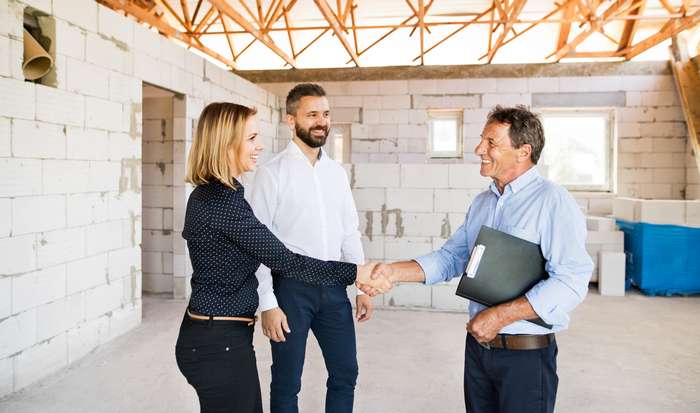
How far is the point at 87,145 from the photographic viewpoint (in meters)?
3.66

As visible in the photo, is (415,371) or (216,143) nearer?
(216,143)

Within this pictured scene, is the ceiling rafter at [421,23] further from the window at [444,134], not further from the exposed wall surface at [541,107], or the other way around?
the window at [444,134]

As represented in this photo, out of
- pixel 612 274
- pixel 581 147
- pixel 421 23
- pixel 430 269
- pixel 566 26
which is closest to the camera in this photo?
pixel 430 269

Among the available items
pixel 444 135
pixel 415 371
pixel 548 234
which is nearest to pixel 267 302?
pixel 548 234

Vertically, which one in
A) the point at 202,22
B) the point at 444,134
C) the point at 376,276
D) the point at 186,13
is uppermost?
the point at 186,13

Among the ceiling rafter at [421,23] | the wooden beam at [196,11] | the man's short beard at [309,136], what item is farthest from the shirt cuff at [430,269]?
the wooden beam at [196,11]

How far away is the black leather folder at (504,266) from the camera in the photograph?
4.63 ft

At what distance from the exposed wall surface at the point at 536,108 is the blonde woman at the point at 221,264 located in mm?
6893

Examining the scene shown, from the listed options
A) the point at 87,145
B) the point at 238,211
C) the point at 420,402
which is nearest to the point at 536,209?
the point at 238,211

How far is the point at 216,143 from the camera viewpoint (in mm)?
1450

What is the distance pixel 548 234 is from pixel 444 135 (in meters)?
7.13

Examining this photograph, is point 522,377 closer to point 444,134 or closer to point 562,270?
point 562,270

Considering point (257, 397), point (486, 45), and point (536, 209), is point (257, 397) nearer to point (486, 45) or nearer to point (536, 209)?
point (536, 209)

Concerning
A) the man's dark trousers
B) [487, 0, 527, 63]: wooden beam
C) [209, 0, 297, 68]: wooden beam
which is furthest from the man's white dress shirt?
[487, 0, 527, 63]: wooden beam
